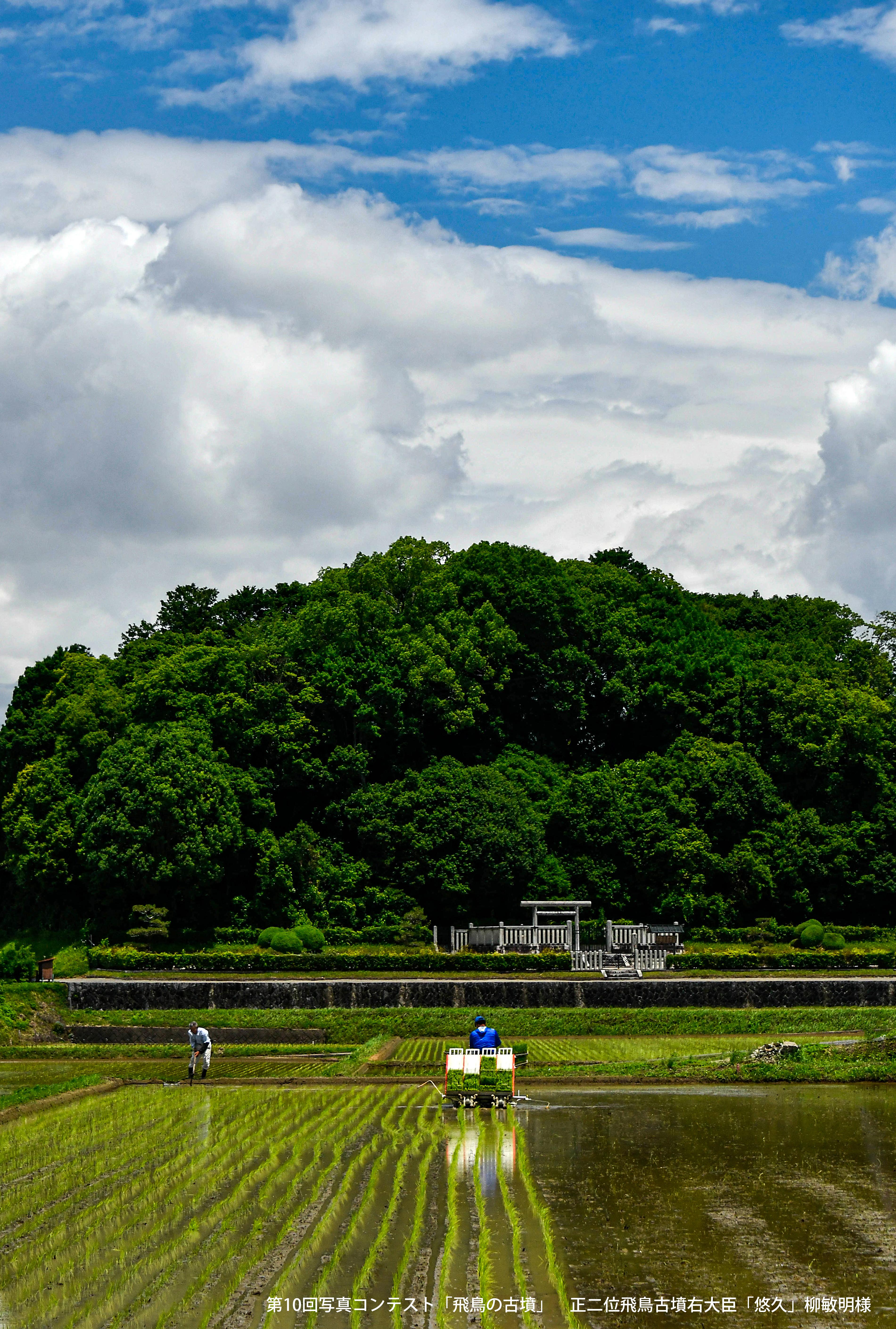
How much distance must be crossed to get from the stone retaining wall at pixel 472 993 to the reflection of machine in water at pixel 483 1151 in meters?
22.6

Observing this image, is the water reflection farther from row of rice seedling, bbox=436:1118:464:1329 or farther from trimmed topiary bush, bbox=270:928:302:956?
trimmed topiary bush, bbox=270:928:302:956

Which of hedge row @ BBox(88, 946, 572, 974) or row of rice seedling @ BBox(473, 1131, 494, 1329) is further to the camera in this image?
hedge row @ BBox(88, 946, 572, 974)

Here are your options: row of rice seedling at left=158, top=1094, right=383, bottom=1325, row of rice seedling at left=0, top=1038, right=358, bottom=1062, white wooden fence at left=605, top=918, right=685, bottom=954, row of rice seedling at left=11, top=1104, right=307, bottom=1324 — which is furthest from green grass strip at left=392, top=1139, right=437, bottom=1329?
white wooden fence at left=605, top=918, right=685, bottom=954

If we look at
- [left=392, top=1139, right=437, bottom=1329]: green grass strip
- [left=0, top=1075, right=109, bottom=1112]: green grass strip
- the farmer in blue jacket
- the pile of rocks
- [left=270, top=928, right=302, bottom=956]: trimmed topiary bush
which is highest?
[left=270, top=928, right=302, bottom=956]: trimmed topiary bush

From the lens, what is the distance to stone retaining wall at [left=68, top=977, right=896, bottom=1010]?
44062 millimetres

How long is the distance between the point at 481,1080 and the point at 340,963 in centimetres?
2717

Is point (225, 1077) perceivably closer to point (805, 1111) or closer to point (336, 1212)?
point (805, 1111)

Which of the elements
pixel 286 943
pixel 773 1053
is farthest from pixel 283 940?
pixel 773 1053

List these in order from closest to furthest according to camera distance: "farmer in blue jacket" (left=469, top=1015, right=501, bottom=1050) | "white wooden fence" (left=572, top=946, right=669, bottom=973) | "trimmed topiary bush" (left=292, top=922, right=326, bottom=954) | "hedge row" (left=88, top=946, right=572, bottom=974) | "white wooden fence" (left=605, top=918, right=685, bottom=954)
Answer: "farmer in blue jacket" (left=469, top=1015, right=501, bottom=1050) → "hedge row" (left=88, top=946, right=572, bottom=974) → "white wooden fence" (left=572, top=946, right=669, bottom=973) → "white wooden fence" (left=605, top=918, right=685, bottom=954) → "trimmed topiary bush" (left=292, top=922, right=326, bottom=954)

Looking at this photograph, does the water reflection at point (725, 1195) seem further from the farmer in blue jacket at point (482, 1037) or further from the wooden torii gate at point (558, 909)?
the wooden torii gate at point (558, 909)

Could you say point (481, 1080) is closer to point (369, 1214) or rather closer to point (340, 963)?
point (369, 1214)

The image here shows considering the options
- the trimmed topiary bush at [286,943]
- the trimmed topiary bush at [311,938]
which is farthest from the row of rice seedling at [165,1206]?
the trimmed topiary bush at [311,938]

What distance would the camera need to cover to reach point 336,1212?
1482 cm

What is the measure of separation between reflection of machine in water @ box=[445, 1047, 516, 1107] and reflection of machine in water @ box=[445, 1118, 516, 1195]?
1466mm
